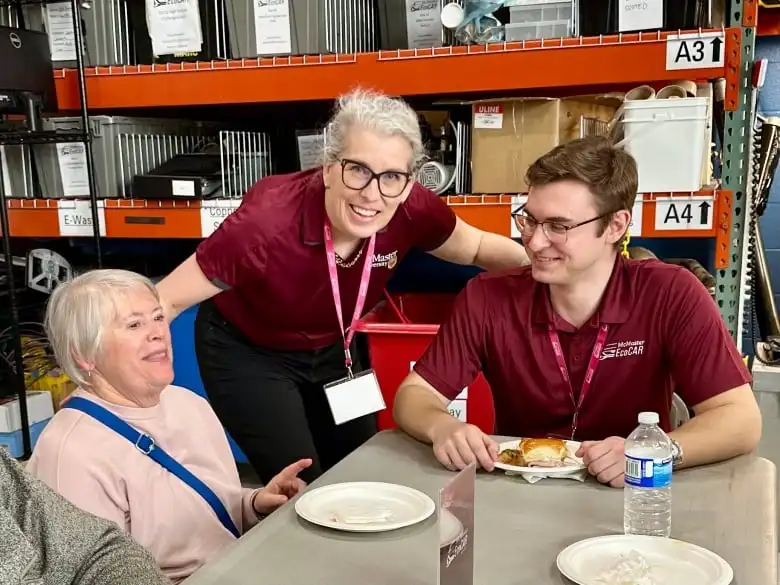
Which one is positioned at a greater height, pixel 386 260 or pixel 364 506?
pixel 386 260

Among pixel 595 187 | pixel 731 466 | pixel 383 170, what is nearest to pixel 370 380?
pixel 383 170

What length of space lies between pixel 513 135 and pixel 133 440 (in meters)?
1.58

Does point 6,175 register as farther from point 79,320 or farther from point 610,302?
point 610,302

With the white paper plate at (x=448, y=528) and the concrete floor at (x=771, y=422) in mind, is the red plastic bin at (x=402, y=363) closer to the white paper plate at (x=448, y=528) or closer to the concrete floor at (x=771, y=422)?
the concrete floor at (x=771, y=422)

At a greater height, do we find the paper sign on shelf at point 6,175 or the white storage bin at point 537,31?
the white storage bin at point 537,31

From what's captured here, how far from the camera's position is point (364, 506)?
1.39 metres

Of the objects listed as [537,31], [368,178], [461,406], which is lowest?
[461,406]

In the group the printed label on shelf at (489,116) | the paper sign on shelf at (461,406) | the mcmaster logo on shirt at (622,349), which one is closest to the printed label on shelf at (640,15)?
the printed label on shelf at (489,116)

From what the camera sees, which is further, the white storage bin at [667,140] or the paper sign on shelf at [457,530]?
the white storage bin at [667,140]

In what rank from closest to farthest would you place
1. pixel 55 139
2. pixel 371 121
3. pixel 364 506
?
pixel 364 506 < pixel 371 121 < pixel 55 139

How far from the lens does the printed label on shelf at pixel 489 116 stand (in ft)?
8.52

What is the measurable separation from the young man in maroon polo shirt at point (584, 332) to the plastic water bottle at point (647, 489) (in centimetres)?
39

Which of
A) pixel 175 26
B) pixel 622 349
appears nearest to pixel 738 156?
pixel 622 349

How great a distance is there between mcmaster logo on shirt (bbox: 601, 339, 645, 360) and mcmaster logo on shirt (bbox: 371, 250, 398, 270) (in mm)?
720
